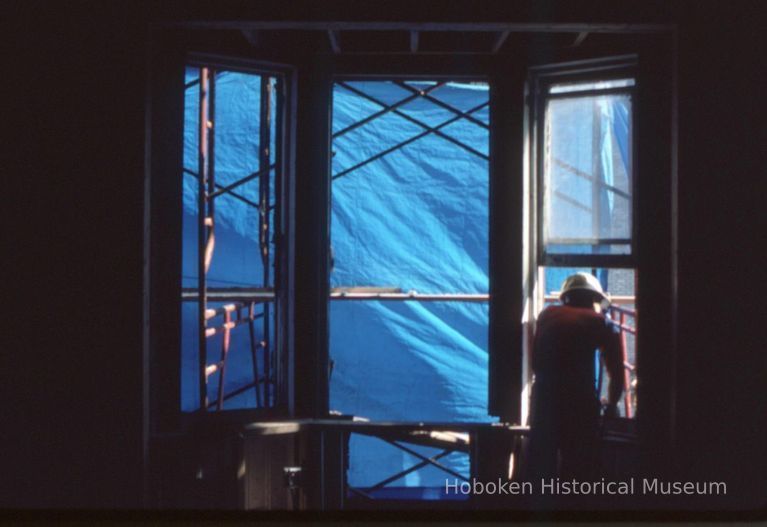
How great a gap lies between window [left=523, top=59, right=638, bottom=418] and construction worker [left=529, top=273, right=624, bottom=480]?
0.24m

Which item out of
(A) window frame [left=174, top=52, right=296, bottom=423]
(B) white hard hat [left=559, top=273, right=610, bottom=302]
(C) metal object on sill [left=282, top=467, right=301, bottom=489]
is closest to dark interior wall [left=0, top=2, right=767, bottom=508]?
(B) white hard hat [left=559, top=273, right=610, bottom=302]

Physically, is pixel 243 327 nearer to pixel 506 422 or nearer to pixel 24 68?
pixel 506 422

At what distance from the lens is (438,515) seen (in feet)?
10.0

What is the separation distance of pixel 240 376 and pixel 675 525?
4.11 meters

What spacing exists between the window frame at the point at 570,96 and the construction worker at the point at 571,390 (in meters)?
0.33

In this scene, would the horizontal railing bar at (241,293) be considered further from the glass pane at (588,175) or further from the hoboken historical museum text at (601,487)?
the glass pane at (588,175)

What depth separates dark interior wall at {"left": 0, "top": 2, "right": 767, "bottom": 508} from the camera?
3166mm

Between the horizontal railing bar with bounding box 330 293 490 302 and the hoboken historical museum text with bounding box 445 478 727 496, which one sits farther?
the horizontal railing bar with bounding box 330 293 490 302

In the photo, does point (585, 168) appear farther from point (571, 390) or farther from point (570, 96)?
point (571, 390)

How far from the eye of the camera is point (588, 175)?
390 cm

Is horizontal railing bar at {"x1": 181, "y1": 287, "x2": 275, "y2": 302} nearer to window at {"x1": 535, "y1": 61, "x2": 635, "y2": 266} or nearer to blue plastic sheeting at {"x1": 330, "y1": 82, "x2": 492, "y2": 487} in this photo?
window at {"x1": 535, "y1": 61, "x2": 635, "y2": 266}

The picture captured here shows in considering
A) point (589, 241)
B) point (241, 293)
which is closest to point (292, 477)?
point (241, 293)

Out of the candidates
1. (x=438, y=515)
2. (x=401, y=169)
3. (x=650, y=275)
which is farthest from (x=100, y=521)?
(x=401, y=169)

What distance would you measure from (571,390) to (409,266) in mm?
2858
